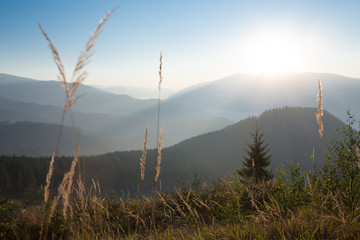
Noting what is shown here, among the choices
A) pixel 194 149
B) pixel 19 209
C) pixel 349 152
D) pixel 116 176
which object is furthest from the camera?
pixel 194 149

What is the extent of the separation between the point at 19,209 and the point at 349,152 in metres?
9.50

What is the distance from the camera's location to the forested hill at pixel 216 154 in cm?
10819

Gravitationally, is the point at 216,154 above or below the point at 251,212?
below

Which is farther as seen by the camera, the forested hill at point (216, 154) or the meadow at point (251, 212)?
the forested hill at point (216, 154)

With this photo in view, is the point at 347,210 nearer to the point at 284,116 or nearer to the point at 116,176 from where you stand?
the point at 116,176

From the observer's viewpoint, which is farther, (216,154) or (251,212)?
(216,154)

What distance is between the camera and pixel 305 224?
3.26 meters

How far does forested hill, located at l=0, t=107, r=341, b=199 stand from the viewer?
108188 millimetres

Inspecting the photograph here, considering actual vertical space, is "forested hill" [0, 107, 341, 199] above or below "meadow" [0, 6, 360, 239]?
below

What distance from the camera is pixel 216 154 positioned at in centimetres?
16000

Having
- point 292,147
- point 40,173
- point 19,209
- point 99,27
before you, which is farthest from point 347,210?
point 292,147

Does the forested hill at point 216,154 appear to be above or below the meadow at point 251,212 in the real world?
below

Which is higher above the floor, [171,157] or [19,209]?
[19,209]

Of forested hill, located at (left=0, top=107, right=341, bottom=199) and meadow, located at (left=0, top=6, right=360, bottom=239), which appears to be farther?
forested hill, located at (left=0, top=107, right=341, bottom=199)
